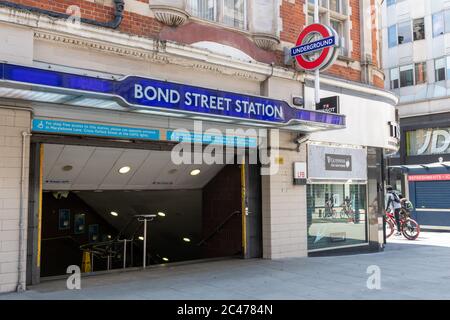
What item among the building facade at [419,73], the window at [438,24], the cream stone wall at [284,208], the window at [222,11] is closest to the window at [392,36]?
the building facade at [419,73]

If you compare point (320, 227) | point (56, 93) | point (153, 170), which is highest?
point (56, 93)

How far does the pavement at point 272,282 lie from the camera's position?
7.00m

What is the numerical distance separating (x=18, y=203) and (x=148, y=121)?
110 inches

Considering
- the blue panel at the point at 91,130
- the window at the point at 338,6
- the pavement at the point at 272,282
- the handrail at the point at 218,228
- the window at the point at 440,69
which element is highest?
the window at the point at 440,69

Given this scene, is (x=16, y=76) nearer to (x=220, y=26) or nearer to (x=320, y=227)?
(x=220, y=26)

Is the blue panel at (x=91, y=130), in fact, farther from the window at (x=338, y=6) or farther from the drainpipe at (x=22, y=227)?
the window at (x=338, y=6)

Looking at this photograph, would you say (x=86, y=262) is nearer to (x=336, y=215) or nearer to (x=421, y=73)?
(x=336, y=215)

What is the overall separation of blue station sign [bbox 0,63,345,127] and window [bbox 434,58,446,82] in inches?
963

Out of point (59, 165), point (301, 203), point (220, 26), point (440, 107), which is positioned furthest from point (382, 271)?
point (440, 107)

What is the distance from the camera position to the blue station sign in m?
5.82

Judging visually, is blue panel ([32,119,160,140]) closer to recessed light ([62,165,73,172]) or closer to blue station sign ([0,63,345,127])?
recessed light ([62,165,73,172])

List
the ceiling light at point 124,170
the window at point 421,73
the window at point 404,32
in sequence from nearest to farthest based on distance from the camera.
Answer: the ceiling light at point 124,170 → the window at point 421,73 → the window at point 404,32

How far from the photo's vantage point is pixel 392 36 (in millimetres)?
33469

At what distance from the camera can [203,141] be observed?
31.2ft
